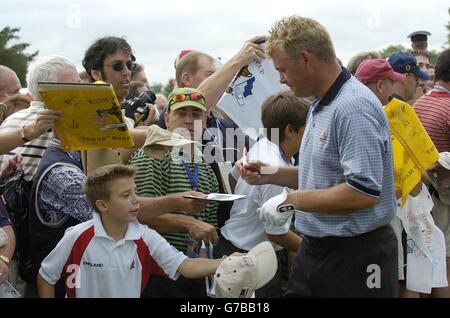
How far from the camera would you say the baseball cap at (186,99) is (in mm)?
5414

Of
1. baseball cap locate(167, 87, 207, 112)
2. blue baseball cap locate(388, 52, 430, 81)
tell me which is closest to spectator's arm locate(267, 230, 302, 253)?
baseball cap locate(167, 87, 207, 112)

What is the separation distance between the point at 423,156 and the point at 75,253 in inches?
104

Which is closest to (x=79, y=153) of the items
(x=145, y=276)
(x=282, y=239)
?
(x=145, y=276)

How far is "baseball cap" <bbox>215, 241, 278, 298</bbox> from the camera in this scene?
4.35 meters

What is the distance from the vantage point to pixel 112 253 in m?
4.61

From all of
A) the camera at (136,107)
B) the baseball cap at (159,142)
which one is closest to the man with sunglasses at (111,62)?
the camera at (136,107)

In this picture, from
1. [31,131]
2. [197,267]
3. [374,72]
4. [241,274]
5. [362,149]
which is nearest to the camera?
[362,149]

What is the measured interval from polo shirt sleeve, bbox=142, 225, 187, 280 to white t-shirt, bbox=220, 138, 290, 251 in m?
0.59

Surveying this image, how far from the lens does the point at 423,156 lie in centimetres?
577

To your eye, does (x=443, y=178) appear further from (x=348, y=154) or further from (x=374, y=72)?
(x=348, y=154)

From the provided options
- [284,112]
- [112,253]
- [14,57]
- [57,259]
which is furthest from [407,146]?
[14,57]

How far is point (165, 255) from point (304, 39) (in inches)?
60.1

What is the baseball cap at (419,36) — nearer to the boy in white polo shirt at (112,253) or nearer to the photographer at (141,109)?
the photographer at (141,109)

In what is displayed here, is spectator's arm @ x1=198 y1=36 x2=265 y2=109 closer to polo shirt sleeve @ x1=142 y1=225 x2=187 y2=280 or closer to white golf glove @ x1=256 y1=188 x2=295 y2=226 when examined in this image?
polo shirt sleeve @ x1=142 y1=225 x2=187 y2=280
